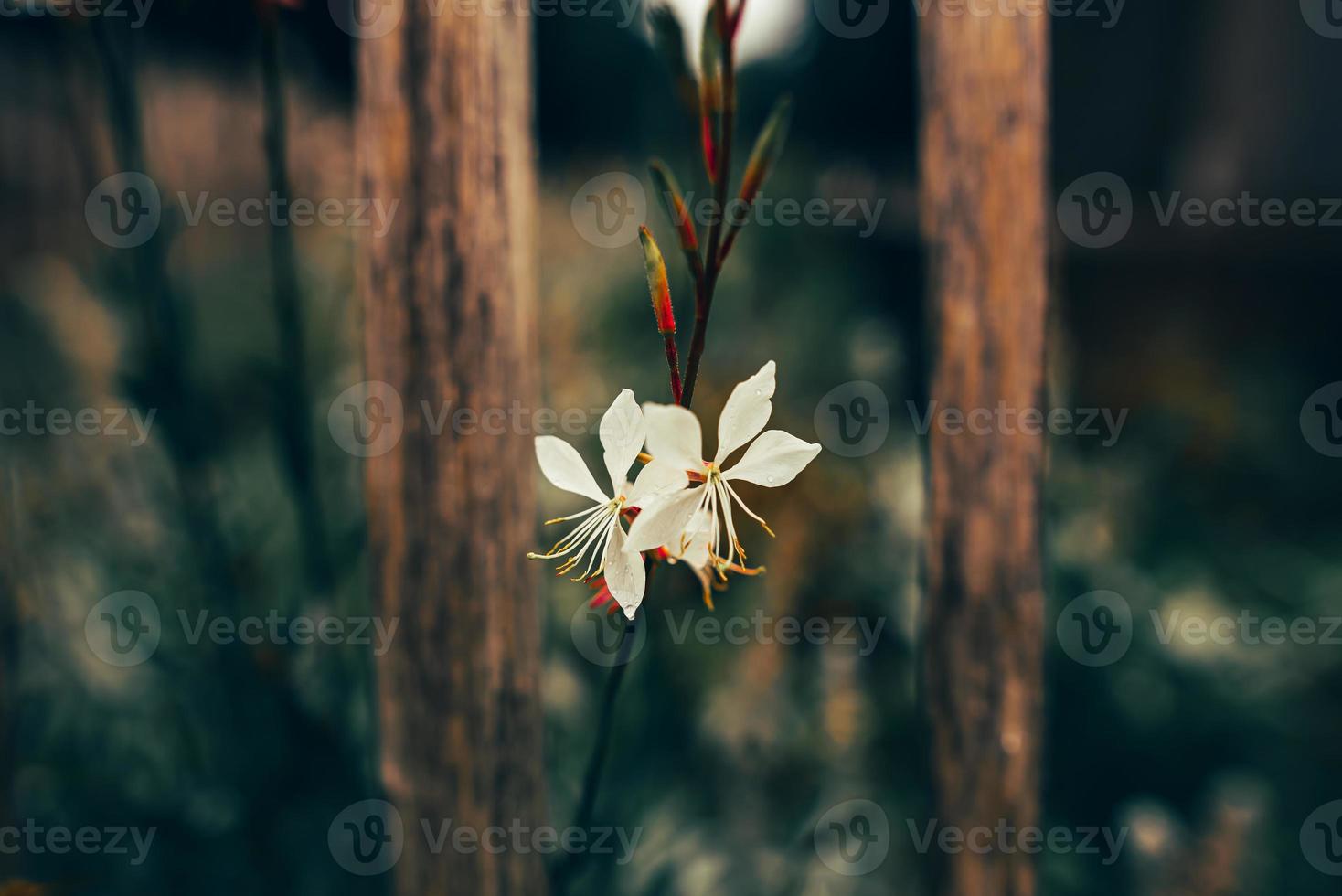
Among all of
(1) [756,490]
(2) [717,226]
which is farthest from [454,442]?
(1) [756,490]

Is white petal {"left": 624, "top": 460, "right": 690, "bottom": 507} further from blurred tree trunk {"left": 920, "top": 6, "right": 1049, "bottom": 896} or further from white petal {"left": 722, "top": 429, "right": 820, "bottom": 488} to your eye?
blurred tree trunk {"left": 920, "top": 6, "right": 1049, "bottom": 896}

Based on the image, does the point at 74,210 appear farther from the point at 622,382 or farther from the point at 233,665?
the point at 622,382

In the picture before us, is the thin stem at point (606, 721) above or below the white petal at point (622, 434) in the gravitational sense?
below

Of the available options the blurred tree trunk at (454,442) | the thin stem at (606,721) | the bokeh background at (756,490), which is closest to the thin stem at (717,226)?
the thin stem at (606,721)

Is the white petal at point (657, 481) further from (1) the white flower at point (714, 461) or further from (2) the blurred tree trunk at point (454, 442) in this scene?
(2) the blurred tree trunk at point (454, 442)

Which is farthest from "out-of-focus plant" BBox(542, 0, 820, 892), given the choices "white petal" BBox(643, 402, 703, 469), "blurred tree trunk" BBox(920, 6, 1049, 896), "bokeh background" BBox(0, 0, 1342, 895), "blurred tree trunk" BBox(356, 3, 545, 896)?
"bokeh background" BBox(0, 0, 1342, 895)

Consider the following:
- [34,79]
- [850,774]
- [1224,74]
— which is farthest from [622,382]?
[1224,74]
